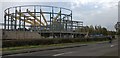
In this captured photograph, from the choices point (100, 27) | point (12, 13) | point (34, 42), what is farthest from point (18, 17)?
point (100, 27)

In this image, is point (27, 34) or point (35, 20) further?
point (35, 20)

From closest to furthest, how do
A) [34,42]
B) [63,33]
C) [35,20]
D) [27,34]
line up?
[34,42] → [27,34] → [35,20] → [63,33]

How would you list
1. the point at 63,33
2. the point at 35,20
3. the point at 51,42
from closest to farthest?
the point at 51,42
the point at 35,20
the point at 63,33

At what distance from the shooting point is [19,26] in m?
59.9

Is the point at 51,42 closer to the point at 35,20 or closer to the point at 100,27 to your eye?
the point at 35,20

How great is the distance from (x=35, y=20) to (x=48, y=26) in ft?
11.6

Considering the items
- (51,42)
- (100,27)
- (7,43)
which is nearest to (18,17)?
(51,42)

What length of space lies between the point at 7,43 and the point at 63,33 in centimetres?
3272

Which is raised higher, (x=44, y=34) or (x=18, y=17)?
(x=18, y=17)

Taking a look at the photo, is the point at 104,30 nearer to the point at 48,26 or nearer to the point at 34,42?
the point at 48,26

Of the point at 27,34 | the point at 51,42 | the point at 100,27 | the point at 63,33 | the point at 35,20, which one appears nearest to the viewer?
the point at 51,42

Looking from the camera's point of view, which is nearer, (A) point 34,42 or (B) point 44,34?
(A) point 34,42

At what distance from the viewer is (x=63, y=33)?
211 ft

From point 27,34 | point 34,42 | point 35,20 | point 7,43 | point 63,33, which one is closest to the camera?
point 7,43
